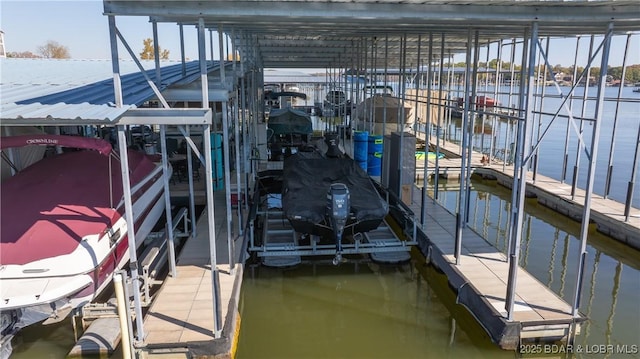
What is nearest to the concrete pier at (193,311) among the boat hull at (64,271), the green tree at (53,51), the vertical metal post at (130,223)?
the vertical metal post at (130,223)

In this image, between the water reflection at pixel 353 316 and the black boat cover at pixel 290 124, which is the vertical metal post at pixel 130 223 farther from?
the black boat cover at pixel 290 124

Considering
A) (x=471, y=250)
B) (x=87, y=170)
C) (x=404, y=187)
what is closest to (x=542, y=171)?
(x=404, y=187)

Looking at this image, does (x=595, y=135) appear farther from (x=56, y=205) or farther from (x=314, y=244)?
(x=56, y=205)

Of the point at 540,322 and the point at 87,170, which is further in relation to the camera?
the point at 87,170

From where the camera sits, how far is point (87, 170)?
25.2 feet

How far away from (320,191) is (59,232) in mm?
4363

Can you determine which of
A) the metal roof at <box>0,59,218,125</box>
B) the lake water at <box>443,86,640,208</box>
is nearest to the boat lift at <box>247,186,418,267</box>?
the metal roof at <box>0,59,218,125</box>

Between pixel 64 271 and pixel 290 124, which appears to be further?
pixel 290 124

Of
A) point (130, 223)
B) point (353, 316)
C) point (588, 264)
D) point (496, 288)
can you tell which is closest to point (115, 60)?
point (130, 223)

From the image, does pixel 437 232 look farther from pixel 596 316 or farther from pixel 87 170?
pixel 87 170

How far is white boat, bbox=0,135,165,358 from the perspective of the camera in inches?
215

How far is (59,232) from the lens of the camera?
6062 mm

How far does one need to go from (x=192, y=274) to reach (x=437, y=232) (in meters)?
4.69

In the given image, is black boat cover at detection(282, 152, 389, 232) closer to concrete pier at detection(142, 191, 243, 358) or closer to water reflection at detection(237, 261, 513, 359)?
water reflection at detection(237, 261, 513, 359)
